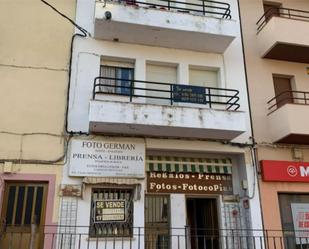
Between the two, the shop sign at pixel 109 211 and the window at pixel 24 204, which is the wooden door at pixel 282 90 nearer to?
the shop sign at pixel 109 211

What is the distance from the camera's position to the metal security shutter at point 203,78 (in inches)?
406

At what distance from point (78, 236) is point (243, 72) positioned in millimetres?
6380

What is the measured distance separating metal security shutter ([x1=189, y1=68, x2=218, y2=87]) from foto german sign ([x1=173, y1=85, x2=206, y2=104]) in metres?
0.90

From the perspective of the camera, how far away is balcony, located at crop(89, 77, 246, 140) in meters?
8.40

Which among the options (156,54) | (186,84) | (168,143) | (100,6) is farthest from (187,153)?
(100,6)

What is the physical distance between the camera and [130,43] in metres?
9.96

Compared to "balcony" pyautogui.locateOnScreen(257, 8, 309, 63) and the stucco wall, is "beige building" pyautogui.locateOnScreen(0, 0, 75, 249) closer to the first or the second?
the stucco wall

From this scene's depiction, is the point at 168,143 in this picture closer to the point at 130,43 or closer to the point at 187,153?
the point at 187,153

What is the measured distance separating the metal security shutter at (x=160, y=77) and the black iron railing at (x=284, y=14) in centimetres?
326

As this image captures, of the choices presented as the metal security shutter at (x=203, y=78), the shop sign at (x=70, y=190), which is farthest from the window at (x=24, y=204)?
the metal security shutter at (x=203, y=78)

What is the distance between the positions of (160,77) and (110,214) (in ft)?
13.2

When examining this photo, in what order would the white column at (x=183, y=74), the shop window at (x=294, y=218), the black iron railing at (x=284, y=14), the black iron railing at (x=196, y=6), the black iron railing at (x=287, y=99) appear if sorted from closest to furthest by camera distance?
the shop window at (x=294, y=218)
the white column at (x=183, y=74)
the black iron railing at (x=196, y=6)
the black iron railing at (x=287, y=99)
the black iron railing at (x=284, y=14)

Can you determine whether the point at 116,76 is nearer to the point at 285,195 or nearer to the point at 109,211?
the point at 109,211

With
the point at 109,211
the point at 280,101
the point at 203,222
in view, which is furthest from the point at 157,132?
the point at 280,101
